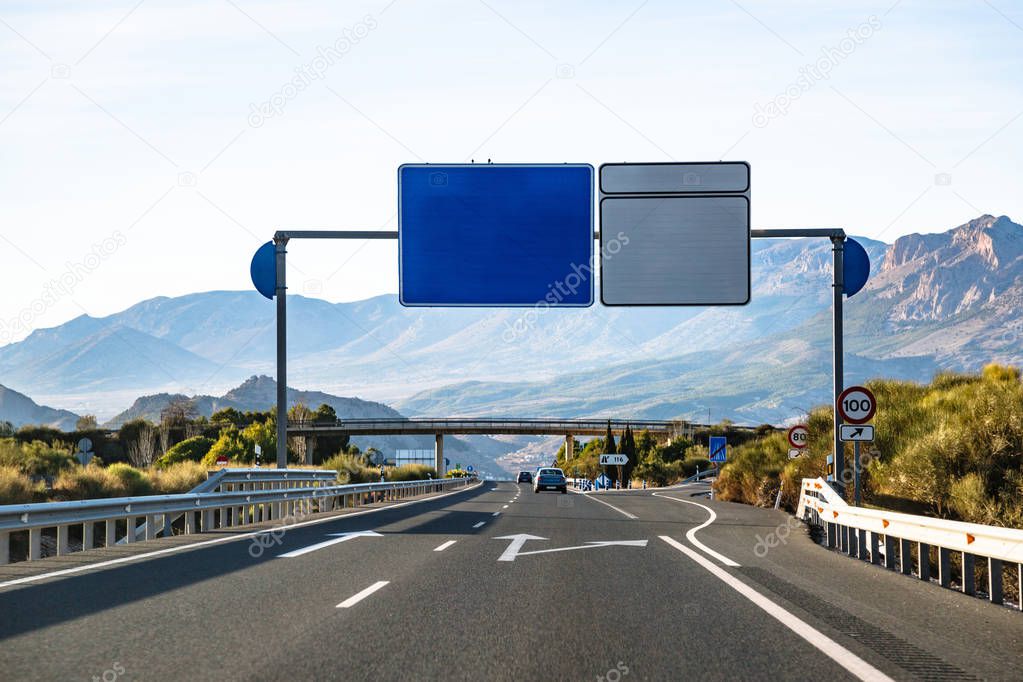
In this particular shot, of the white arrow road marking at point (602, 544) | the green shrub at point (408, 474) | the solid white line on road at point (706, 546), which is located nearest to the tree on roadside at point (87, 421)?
the green shrub at point (408, 474)

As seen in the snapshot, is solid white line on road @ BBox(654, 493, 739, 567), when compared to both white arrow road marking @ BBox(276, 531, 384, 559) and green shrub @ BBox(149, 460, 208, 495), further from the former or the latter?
green shrub @ BBox(149, 460, 208, 495)

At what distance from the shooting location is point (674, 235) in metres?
22.1

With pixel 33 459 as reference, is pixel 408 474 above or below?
below

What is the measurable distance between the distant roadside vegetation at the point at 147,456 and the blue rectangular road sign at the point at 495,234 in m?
9.42

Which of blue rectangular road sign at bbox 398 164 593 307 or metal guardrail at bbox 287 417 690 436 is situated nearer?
blue rectangular road sign at bbox 398 164 593 307

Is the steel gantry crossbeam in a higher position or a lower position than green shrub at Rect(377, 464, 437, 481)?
higher

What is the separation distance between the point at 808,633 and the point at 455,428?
111844mm

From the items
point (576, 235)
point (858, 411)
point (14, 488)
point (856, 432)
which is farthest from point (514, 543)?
A: point (14, 488)

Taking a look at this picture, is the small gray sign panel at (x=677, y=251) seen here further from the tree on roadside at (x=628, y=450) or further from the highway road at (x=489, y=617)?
the tree on roadside at (x=628, y=450)

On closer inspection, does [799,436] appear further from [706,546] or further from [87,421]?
[87,421]

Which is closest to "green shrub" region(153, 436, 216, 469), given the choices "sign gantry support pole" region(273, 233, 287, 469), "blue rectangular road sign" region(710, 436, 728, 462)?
"blue rectangular road sign" region(710, 436, 728, 462)

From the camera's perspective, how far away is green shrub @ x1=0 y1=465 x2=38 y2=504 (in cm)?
2169

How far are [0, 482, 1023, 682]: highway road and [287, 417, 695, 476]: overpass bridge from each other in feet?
324

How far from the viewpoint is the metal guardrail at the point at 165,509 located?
13602 millimetres
